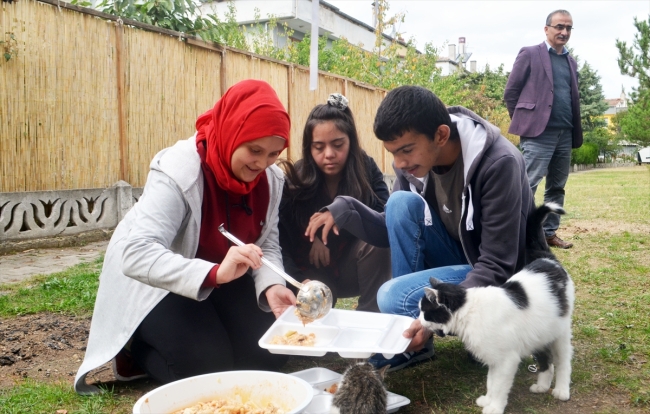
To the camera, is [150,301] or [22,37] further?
[22,37]

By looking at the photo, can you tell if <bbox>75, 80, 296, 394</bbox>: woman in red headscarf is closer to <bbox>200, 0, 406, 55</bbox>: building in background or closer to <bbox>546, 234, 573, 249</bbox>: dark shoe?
<bbox>546, 234, 573, 249</bbox>: dark shoe

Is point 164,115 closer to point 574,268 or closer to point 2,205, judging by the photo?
point 2,205

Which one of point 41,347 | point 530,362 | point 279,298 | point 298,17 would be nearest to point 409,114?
point 279,298

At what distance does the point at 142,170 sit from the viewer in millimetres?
7242

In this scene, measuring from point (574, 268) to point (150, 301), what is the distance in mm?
4060

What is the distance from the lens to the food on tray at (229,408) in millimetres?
2098

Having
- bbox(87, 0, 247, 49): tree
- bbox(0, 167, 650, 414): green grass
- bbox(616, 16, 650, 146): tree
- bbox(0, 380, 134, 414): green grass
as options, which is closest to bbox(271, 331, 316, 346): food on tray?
bbox(0, 167, 650, 414): green grass

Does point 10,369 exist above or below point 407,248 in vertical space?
below

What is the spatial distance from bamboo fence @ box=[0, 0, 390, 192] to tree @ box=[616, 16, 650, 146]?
21487 mm

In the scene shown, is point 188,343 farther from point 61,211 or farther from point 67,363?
point 61,211

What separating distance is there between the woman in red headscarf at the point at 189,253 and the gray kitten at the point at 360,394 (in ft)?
1.93

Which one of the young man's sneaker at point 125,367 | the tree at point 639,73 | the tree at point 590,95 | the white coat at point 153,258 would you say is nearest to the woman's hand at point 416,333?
the white coat at point 153,258

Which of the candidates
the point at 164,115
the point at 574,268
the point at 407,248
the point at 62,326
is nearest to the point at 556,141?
the point at 574,268

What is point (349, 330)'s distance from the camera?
260 centimetres
